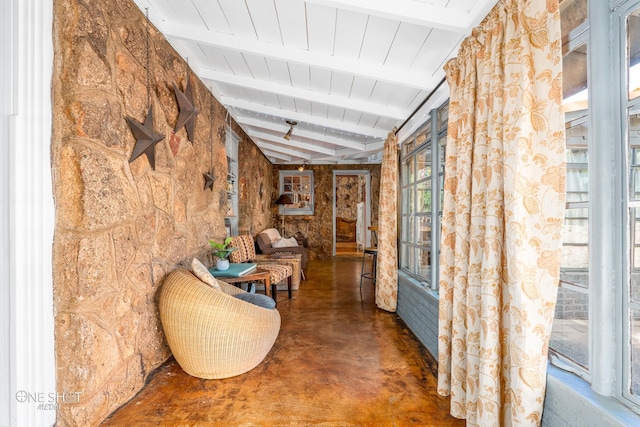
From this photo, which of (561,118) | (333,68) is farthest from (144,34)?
(561,118)

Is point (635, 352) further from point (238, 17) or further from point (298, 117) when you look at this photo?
point (298, 117)

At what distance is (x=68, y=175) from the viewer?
1.49 metres

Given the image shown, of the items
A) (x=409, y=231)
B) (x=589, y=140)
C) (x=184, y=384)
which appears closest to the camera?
(x=589, y=140)

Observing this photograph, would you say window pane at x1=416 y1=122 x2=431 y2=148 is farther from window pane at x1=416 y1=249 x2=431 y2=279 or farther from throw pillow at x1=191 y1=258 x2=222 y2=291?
throw pillow at x1=191 y1=258 x2=222 y2=291

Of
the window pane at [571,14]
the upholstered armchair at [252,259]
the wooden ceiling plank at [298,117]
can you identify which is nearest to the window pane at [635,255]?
the window pane at [571,14]

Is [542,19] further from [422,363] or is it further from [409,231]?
[409,231]

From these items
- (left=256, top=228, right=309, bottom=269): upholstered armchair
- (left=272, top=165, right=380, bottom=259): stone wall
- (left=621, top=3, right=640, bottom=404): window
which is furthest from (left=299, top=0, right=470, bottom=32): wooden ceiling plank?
(left=272, top=165, right=380, bottom=259): stone wall

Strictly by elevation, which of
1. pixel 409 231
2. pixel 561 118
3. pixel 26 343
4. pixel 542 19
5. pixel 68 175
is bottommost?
pixel 26 343

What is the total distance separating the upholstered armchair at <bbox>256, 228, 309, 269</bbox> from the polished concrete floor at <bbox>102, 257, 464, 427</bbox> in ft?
7.70

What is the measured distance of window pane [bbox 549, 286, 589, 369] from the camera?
4.20ft

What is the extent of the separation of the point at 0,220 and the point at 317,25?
2.12 metres

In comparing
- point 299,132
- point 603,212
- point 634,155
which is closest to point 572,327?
point 603,212

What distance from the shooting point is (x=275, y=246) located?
573 cm

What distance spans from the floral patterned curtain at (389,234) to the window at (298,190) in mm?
3988
